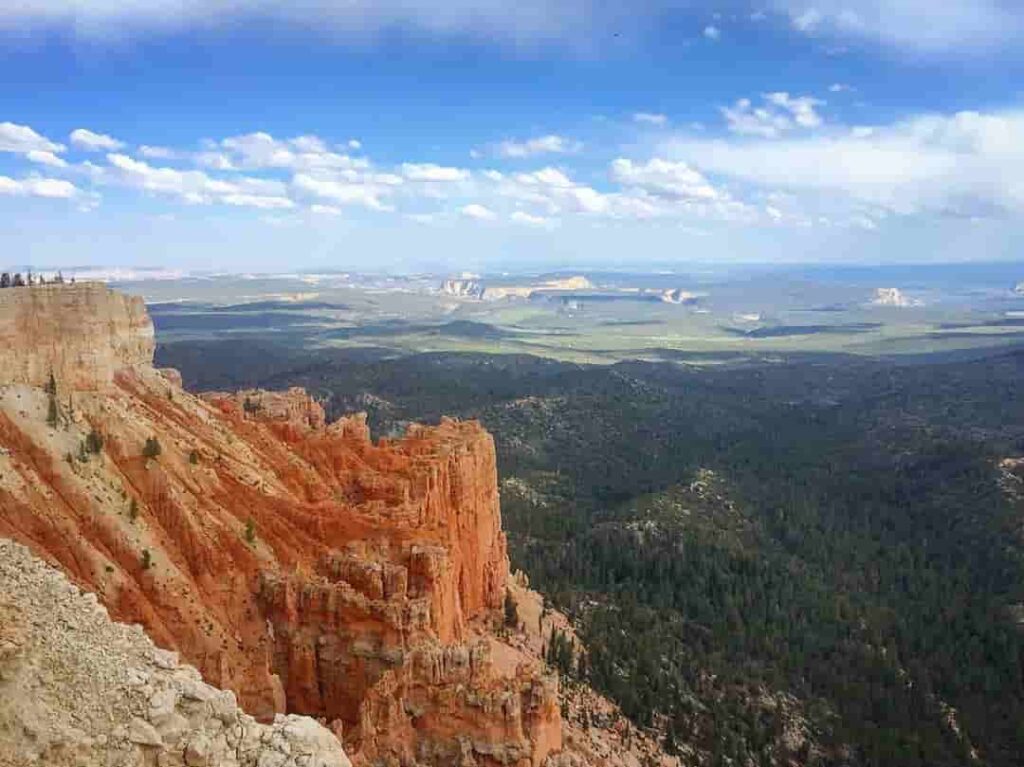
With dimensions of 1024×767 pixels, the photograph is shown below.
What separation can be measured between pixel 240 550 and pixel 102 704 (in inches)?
969

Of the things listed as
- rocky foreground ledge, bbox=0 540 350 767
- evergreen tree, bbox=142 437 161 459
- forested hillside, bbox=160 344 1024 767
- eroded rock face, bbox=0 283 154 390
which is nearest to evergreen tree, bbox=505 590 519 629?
forested hillside, bbox=160 344 1024 767

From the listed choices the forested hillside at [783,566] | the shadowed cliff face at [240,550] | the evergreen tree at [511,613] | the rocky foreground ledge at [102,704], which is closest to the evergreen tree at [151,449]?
the shadowed cliff face at [240,550]

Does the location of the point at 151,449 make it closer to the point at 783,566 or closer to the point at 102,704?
the point at 102,704

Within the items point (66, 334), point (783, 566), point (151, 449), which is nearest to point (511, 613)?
point (151, 449)

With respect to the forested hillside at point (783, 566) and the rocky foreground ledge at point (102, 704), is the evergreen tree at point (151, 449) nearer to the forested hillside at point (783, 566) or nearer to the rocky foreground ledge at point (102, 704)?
the rocky foreground ledge at point (102, 704)

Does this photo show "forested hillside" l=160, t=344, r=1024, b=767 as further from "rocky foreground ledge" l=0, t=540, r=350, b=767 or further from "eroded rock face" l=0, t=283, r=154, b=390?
"rocky foreground ledge" l=0, t=540, r=350, b=767

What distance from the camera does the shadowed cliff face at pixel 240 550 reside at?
33219 mm

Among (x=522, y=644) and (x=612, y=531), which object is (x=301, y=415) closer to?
(x=522, y=644)

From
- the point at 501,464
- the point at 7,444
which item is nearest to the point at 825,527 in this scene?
the point at 501,464

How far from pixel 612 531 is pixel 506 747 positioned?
55306mm

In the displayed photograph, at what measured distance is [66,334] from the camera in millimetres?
42312

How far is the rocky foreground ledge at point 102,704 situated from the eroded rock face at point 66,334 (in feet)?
81.8

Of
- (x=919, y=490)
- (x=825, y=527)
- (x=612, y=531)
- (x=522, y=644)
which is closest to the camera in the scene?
(x=522, y=644)

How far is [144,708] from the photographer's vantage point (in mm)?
16719
